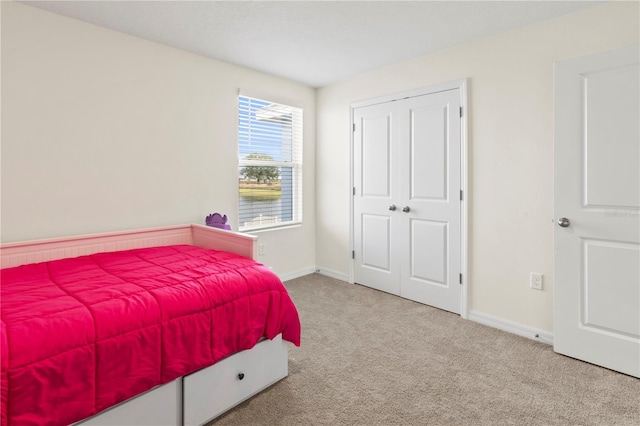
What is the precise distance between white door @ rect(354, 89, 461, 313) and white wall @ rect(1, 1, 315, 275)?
1384 millimetres

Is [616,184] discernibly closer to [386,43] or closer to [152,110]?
[386,43]

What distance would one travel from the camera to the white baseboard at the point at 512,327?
257 centimetres

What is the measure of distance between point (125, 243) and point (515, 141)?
317 cm

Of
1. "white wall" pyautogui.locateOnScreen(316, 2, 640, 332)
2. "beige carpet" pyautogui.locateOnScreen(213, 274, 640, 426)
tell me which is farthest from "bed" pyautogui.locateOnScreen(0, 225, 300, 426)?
"white wall" pyautogui.locateOnScreen(316, 2, 640, 332)

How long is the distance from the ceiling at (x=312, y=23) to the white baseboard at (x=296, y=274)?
233 cm

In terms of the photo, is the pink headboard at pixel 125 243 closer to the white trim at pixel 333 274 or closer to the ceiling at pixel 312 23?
the ceiling at pixel 312 23

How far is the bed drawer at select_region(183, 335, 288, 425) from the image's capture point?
1.65 meters

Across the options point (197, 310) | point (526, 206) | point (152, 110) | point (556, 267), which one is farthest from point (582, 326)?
point (152, 110)

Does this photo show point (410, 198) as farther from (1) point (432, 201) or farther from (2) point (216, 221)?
(2) point (216, 221)

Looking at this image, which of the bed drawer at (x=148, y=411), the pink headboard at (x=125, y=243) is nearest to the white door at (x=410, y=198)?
the pink headboard at (x=125, y=243)

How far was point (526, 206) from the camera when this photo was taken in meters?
2.67

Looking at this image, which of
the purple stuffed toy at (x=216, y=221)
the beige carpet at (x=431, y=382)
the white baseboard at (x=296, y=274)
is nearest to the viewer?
the beige carpet at (x=431, y=382)

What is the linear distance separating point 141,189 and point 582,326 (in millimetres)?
3399

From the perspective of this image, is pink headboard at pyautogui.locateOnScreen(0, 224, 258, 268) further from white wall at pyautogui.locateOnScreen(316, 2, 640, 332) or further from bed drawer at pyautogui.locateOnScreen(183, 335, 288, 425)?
white wall at pyautogui.locateOnScreen(316, 2, 640, 332)
